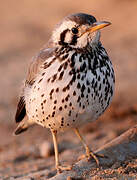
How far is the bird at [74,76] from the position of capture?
18.5 ft

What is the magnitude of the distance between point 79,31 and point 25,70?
780cm

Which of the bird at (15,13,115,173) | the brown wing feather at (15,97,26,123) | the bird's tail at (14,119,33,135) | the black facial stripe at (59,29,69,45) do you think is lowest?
the bird's tail at (14,119,33,135)

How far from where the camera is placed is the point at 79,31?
573cm

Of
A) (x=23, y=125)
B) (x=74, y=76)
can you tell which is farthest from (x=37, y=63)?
(x=23, y=125)

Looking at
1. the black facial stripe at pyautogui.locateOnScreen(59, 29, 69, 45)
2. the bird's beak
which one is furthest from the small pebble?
the bird's beak

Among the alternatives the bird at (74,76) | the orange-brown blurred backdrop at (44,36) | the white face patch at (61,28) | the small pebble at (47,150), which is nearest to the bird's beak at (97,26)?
the bird at (74,76)

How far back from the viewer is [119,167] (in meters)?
5.86

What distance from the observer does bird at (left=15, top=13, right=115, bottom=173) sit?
5.64 metres

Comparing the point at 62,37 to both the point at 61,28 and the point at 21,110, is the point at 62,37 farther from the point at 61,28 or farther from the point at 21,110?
the point at 21,110

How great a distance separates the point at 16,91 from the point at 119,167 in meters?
6.52

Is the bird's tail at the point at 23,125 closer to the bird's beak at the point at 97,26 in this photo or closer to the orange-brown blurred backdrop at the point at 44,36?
the bird's beak at the point at 97,26

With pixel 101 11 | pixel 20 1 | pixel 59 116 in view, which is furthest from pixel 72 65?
pixel 20 1

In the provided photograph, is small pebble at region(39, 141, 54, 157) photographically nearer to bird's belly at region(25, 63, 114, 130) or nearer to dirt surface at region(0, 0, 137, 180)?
dirt surface at region(0, 0, 137, 180)

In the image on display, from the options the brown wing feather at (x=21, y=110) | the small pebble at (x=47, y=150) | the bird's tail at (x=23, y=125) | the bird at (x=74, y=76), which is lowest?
the small pebble at (x=47, y=150)
